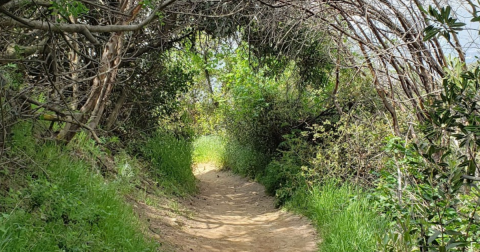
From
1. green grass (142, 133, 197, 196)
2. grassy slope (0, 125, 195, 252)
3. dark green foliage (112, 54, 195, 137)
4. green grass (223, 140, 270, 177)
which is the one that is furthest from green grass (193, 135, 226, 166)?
grassy slope (0, 125, 195, 252)

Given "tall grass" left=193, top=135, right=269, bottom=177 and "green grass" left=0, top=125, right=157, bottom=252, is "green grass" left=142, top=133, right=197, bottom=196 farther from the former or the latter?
"green grass" left=0, top=125, right=157, bottom=252

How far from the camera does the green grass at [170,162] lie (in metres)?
9.20

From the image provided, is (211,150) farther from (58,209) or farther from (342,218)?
(58,209)

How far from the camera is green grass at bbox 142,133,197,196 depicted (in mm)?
9203

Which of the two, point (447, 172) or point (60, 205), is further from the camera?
point (60, 205)

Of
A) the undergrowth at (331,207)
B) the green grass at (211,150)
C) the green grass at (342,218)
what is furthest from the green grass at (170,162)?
the green grass at (211,150)

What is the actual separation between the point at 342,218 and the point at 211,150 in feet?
40.2

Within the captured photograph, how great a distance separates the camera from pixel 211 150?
1767 cm

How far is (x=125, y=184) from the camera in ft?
22.6

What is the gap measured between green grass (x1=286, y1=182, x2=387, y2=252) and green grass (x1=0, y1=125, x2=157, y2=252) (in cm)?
240

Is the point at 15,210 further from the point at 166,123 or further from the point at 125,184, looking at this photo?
the point at 166,123

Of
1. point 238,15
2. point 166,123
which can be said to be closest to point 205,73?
point 166,123

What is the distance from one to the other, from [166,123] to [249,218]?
11.4 ft

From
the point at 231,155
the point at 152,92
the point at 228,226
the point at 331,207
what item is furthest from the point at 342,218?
the point at 231,155
